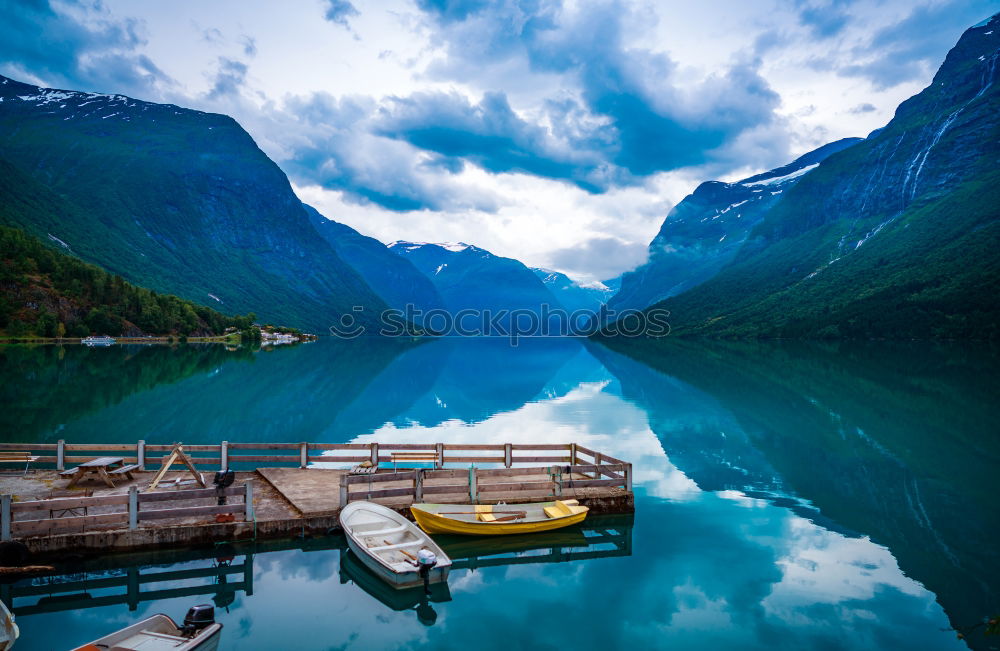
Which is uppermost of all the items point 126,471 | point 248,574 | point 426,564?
point 126,471

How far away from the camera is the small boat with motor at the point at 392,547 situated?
1258 centimetres

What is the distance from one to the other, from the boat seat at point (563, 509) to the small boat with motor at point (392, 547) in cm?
437

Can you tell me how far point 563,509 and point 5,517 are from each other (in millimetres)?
13881

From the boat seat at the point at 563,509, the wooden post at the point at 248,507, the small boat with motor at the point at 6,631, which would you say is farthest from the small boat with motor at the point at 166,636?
the boat seat at the point at 563,509

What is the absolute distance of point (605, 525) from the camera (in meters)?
18.1

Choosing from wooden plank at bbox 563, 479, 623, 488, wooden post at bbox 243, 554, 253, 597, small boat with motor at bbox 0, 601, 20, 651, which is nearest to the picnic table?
wooden post at bbox 243, 554, 253, 597

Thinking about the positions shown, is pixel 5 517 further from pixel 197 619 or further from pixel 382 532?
pixel 382 532

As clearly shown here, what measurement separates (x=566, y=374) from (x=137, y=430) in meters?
55.6

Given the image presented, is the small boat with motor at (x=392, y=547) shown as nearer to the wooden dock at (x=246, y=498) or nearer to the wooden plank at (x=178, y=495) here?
the wooden dock at (x=246, y=498)

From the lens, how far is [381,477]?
55.8 feet

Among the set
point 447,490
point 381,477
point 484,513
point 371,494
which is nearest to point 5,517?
point 371,494

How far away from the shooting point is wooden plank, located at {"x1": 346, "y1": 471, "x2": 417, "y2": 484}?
1673cm

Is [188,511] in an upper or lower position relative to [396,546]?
upper

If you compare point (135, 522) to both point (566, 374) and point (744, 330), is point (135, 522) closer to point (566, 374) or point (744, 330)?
point (566, 374)
